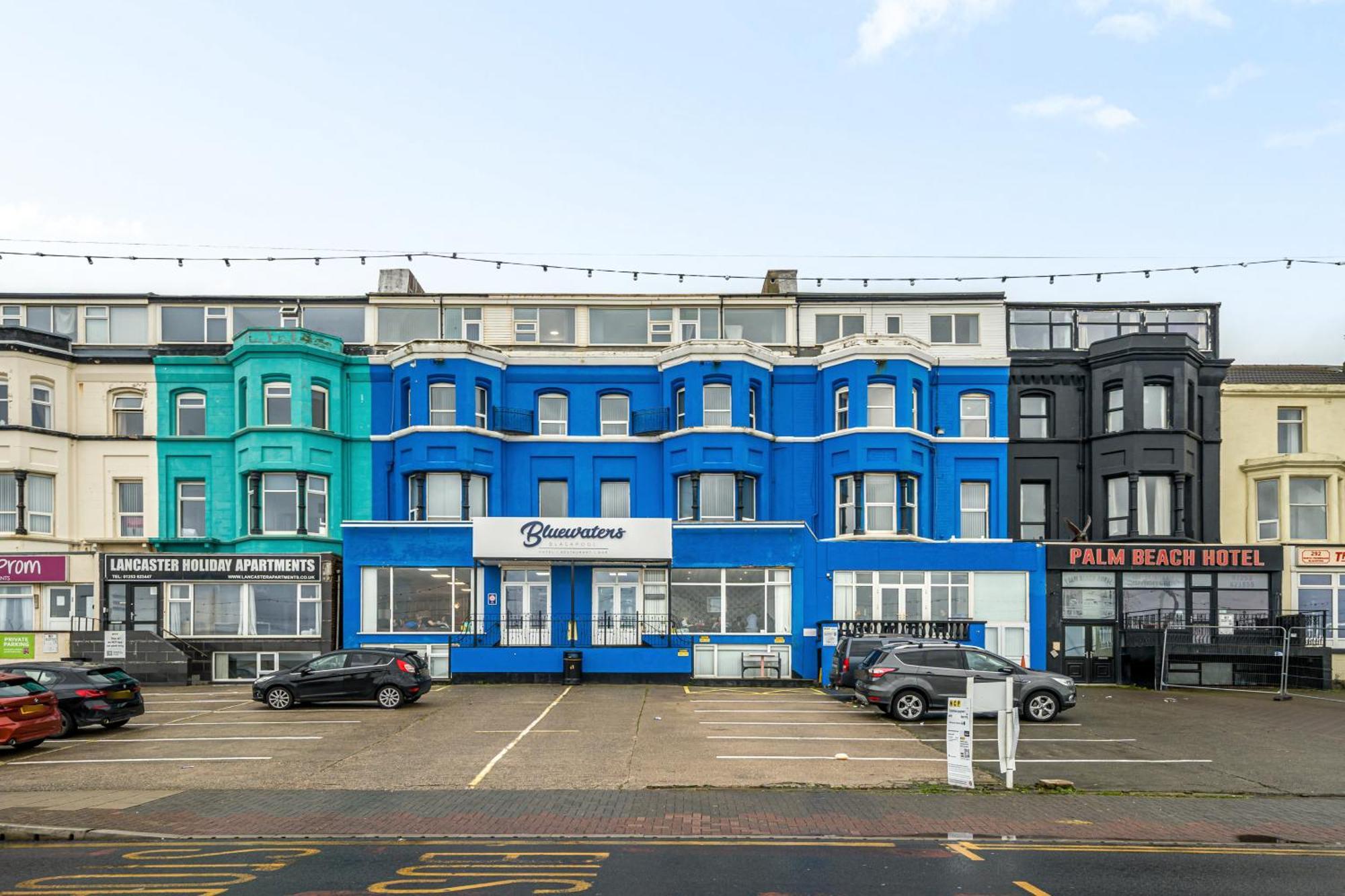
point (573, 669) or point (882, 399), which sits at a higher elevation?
point (882, 399)

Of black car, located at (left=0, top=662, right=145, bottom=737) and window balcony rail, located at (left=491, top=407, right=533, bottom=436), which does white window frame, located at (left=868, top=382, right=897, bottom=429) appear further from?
black car, located at (left=0, top=662, right=145, bottom=737)

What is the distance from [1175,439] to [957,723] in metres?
24.2

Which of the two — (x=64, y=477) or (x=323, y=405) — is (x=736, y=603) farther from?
(x=64, y=477)

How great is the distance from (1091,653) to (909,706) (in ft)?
48.8

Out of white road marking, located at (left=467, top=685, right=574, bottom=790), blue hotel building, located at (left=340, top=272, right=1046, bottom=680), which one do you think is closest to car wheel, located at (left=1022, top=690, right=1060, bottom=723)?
blue hotel building, located at (left=340, top=272, right=1046, bottom=680)

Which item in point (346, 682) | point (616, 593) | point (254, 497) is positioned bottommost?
point (346, 682)

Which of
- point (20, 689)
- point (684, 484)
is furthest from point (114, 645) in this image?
point (684, 484)

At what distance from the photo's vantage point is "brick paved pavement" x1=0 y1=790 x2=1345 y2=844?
43.5ft

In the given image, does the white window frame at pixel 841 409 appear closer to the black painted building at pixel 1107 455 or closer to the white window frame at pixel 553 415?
the black painted building at pixel 1107 455

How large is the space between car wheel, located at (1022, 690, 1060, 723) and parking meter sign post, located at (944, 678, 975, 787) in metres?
7.81

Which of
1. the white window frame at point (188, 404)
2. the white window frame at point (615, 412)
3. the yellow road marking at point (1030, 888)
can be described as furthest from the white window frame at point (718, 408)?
the yellow road marking at point (1030, 888)

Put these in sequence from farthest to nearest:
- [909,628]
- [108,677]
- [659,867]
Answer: [909,628] < [108,677] < [659,867]

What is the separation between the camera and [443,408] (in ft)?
120

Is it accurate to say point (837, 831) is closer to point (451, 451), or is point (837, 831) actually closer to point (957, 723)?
point (957, 723)
